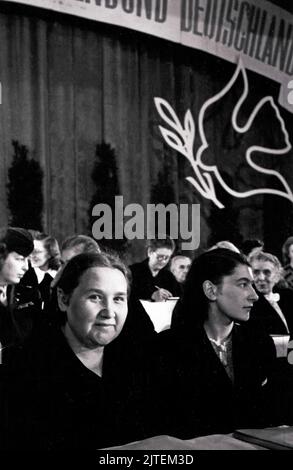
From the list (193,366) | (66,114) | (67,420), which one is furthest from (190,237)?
(67,420)

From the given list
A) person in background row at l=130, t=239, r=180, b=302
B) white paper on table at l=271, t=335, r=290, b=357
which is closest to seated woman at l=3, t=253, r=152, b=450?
person in background row at l=130, t=239, r=180, b=302

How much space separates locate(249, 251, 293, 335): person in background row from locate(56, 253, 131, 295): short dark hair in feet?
1.89

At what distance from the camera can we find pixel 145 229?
98.3 inches

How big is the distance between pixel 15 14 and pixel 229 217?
3.89 feet

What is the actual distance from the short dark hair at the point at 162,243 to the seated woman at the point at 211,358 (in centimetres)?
13

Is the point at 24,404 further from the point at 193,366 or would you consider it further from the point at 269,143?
the point at 269,143

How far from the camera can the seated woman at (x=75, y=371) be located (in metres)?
2.24

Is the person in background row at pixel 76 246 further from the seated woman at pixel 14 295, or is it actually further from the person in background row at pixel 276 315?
the person in background row at pixel 276 315

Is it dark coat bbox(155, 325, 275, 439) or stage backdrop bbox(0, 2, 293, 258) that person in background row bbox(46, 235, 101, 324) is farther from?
dark coat bbox(155, 325, 275, 439)

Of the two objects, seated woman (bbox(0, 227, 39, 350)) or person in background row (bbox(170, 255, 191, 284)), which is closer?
seated woman (bbox(0, 227, 39, 350))

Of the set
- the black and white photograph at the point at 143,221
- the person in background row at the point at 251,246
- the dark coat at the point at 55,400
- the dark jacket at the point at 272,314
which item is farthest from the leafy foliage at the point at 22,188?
the dark jacket at the point at 272,314

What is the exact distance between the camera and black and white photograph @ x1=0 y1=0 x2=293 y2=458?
7.52ft

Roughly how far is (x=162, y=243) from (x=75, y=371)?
2.07ft

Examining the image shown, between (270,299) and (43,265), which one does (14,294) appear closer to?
(43,265)
